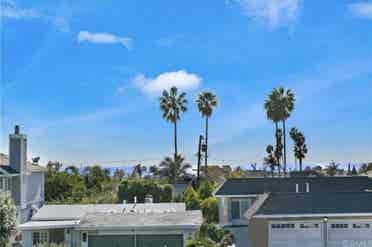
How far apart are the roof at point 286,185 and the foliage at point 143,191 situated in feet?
32.4

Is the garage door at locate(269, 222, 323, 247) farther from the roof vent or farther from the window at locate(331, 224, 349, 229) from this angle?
the roof vent

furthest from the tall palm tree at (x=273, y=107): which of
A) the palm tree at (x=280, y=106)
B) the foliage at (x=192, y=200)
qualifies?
the foliage at (x=192, y=200)

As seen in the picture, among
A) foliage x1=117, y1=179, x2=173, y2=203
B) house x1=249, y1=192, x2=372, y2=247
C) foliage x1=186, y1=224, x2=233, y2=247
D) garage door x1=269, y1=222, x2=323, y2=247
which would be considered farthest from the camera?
foliage x1=117, y1=179, x2=173, y2=203

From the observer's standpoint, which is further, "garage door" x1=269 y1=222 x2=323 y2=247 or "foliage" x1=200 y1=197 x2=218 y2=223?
"foliage" x1=200 y1=197 x2=218 y2=223

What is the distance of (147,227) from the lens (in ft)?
121

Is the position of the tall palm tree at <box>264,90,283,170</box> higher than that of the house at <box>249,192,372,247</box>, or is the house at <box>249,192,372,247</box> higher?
the tall palm tree at <box>264,90,283,170</box>

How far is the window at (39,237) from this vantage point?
40.3 m

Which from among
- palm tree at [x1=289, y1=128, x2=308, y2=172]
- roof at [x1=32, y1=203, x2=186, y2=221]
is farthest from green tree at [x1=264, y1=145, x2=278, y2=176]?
roof at [x1=32, y1=203, x2=186, y2=221]

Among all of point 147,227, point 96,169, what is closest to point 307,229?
point 147,227

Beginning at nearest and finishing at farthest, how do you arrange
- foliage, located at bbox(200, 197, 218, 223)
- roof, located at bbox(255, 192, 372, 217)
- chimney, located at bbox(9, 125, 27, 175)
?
roof, located at bbox(255, 192, 372, 217) < chimney, located at bbox(9, 125, 27, 175) < foliage, located at bbox(200, 197, 218, 223)

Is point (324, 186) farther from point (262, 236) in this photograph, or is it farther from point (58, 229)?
point (58, 229)

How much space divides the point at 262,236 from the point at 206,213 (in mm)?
16854

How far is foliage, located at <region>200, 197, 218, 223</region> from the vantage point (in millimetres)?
50125

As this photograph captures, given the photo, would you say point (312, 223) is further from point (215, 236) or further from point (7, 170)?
point (7, 170)
